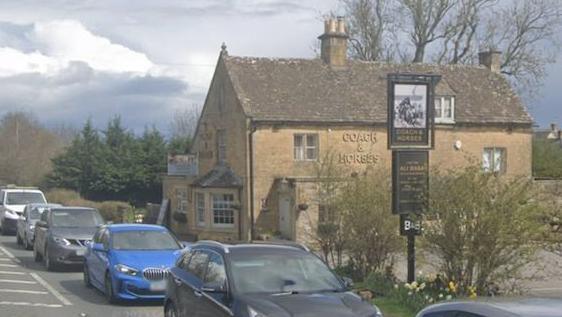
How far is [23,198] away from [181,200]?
8268 millimetres

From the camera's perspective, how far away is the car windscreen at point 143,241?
16641 mm

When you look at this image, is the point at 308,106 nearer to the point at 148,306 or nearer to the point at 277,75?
the point at 277,75

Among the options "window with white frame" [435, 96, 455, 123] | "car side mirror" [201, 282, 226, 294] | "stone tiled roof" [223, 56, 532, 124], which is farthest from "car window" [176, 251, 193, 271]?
"window with white frame" [435, 96, 455, 123]

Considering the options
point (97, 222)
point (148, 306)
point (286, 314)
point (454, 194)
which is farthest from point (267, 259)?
point (97, 222)

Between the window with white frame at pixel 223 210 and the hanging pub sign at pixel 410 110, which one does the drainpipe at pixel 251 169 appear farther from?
the hanging pub sign at pixel 410 110

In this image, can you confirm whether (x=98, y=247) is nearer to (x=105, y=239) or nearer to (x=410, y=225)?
(x=105, y=239)

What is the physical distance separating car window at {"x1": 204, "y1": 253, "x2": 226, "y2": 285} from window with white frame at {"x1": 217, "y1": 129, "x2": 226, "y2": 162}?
28.0 metres

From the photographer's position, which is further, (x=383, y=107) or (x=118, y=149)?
(x=118, y=149)

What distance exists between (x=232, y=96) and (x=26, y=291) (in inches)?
832

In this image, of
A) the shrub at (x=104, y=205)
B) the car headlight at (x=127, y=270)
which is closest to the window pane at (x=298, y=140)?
the shrub at (x=104, y=205)

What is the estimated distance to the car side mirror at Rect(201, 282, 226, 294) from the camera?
9914mm

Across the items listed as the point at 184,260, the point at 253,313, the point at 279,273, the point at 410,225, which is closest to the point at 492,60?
the point at 410,225

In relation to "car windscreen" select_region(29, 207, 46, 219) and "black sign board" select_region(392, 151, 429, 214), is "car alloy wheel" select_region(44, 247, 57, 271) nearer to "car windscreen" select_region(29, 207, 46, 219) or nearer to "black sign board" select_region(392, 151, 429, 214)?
"car windscreen" select_region(29, 207, 46, 219)

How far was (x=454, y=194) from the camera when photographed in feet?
44.4
